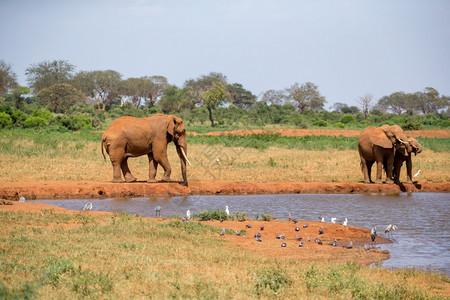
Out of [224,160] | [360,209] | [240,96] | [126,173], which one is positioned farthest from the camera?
[240,96]

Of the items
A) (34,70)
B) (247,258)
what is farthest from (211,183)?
(34,70)

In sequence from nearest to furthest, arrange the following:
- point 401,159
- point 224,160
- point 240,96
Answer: point 401,159 → point 224,160 → point 240,96

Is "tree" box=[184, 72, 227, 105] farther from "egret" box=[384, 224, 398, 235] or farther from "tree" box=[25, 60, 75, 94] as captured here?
"egret" box=[384, 224, 398, 235]

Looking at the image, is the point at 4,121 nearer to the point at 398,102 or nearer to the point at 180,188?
the point at 180,188

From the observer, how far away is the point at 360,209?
57.7ft

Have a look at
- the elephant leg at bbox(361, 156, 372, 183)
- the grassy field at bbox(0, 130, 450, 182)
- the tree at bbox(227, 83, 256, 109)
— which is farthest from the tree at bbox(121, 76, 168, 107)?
the elephant leg at bbox(361, 156, 372, 183)

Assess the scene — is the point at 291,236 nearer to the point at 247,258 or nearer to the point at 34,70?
the point at 247,258

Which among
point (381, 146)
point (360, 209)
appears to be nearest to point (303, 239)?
point (360, 209)

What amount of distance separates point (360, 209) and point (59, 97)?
176ft

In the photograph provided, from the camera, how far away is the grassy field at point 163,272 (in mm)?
7941

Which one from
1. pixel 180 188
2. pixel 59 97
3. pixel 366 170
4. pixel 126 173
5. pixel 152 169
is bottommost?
pixel 180 188

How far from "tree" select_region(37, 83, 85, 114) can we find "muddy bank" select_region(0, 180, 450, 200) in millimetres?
48094

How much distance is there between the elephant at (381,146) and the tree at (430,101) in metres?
78.0

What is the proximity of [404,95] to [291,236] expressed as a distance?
9060cm
